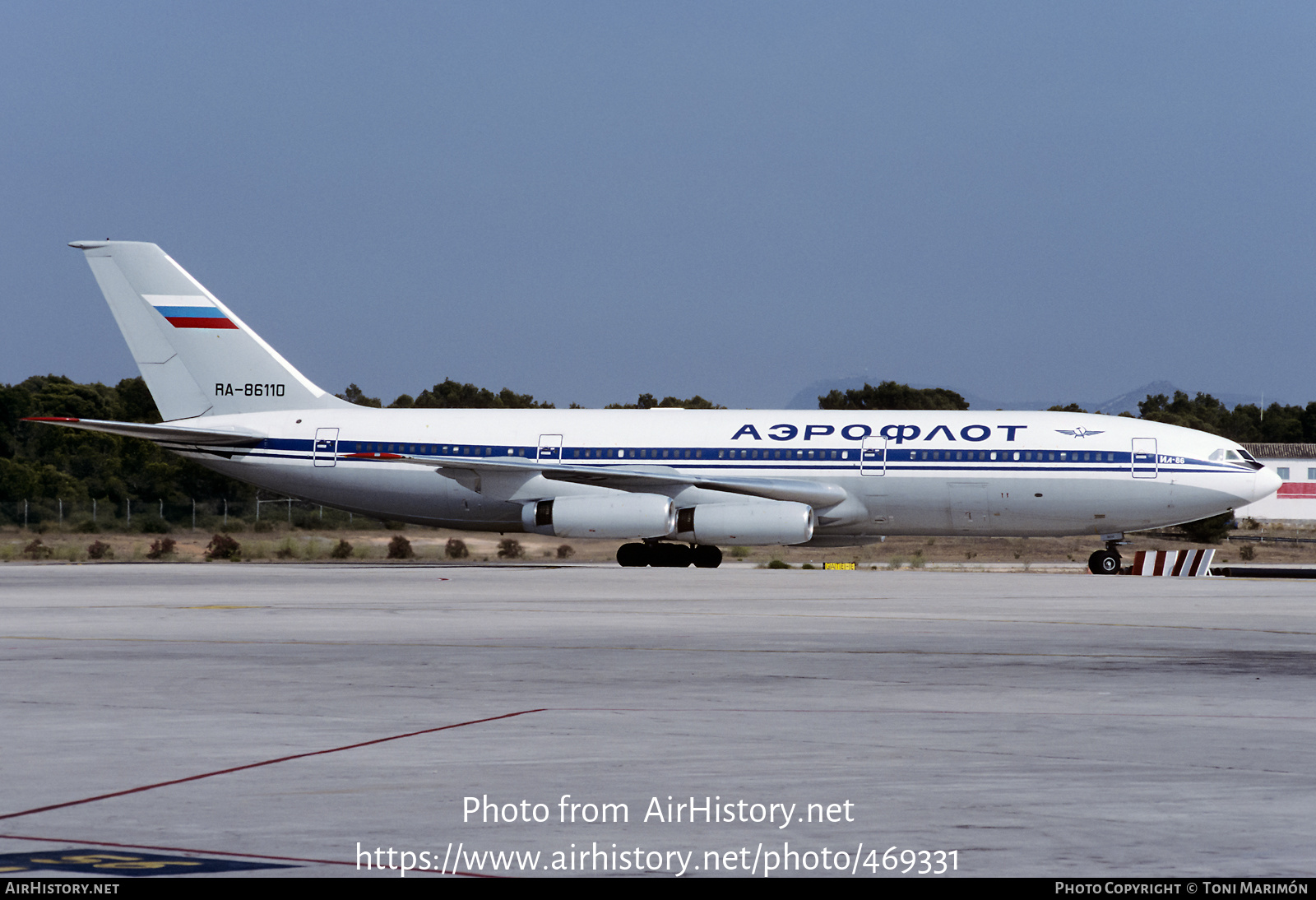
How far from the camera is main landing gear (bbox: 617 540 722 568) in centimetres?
3944

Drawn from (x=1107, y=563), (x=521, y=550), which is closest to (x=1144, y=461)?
(x=1107, y=563)

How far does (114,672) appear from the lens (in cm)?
1418

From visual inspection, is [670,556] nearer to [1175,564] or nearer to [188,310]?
[1175,564]

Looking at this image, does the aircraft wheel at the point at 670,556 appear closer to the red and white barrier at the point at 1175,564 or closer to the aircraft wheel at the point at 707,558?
the aircraft wheel at the point at 707,558

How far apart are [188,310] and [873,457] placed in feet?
61.5

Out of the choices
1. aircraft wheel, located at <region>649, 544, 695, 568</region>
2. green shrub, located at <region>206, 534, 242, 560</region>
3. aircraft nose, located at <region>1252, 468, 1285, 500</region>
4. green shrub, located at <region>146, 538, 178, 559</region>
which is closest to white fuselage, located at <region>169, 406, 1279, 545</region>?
aircraft nose, located at <region>1252, 468, 1285, 500</region>

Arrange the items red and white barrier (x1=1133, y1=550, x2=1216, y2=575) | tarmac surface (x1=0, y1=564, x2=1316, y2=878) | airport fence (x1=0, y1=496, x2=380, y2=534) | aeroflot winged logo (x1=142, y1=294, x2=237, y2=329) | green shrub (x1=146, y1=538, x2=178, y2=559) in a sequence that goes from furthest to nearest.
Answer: airport fence (x1=0, y1=496, x2=380, y2=534), green shrub (x1=146, y1=538, x2=178, y2=559), aeroflot winged logo (x1=142, y1=294, x2=237, y2=329), red and white barrier (x1=1133, y1=550, x2=1216, y2=575), tarmac surface (x1=0, y1=564, x2=1316, y2=878)

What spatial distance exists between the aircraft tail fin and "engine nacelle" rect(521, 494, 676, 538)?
8.34 meters

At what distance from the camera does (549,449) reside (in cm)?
3919

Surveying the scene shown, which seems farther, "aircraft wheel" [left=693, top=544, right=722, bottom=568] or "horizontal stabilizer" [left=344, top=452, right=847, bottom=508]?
"aircraft wheel" [left=693, top=544, right=722, bottom=568]

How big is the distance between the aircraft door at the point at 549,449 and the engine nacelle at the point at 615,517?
5.45 feet

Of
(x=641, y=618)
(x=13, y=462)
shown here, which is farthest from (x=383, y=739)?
(x=13, y=462)

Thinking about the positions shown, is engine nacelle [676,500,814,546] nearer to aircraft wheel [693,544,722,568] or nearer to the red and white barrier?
aircraft wheel [693,544,722,568]

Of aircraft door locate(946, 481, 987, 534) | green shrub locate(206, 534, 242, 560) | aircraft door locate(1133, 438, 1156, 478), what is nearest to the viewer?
aircraft door locate(1133, 438, 1156, 478)
